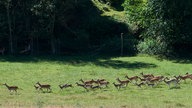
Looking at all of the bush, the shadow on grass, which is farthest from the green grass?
the bush

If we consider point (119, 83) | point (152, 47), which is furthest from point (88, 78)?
point (152, 47)

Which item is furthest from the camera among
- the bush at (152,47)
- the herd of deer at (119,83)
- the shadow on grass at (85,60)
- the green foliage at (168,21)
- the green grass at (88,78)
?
the bush at (152,47)

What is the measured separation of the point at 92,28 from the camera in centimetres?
5097

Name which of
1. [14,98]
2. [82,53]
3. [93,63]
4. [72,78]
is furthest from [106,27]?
[14,98]

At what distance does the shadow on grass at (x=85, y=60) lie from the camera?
39375 millimetres

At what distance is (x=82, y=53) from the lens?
48.4 m

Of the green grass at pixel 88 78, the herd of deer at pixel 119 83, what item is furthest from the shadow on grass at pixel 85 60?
the herd of deer at pixel 119 83

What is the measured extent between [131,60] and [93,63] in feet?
13.2

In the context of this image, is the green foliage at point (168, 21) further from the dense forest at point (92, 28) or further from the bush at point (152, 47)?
the bush at point (152, 47)

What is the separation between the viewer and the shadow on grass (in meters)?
39.4

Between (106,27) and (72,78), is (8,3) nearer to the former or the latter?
(106,27)

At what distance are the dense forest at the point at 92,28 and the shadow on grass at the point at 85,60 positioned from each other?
3.61m

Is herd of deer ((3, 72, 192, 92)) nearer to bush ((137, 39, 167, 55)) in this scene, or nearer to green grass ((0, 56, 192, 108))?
green grass ((0, 56, 192, 108))

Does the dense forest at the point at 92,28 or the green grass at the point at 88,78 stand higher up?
the dense forest at the point at 92,28
